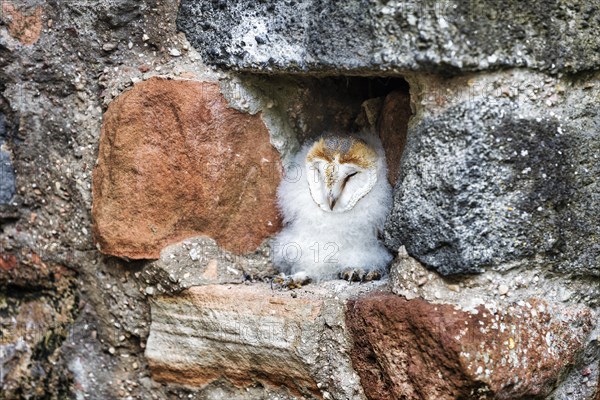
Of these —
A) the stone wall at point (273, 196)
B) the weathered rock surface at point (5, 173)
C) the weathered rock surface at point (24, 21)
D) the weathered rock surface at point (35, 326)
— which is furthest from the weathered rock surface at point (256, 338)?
the weathered rock surface at point (24, 21)

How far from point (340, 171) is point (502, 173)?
596 millimetres

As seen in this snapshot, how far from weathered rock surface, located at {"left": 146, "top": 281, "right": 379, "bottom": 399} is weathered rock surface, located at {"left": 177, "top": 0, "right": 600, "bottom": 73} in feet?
1.57

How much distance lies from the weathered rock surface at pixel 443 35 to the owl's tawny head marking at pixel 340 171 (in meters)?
0.41

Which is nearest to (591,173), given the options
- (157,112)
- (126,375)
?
(157,112)

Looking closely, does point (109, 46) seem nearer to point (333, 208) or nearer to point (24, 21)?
point (24, 21)

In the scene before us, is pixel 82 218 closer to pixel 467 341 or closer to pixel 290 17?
pixel 290 17

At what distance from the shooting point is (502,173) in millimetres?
1314

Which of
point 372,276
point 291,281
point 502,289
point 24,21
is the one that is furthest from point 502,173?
point 24,21

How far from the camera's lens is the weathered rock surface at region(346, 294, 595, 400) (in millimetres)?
1311

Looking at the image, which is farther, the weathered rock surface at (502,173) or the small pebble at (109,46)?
→ the small pebble at (109,46)

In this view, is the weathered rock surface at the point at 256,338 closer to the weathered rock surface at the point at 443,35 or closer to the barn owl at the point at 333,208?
the barn owl at the point at 333,208

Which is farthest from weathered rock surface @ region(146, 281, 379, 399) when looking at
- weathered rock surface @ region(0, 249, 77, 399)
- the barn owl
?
weathered rock surface @ region(0, 249, 77, 399)

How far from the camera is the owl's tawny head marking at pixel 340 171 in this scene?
1843 mm

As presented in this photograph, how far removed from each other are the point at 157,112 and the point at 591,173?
86 cm
